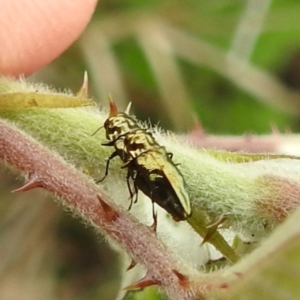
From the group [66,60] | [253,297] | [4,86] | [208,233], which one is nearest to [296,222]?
[253,297]

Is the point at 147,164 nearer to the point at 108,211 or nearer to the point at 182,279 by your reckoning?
the point at 108,211

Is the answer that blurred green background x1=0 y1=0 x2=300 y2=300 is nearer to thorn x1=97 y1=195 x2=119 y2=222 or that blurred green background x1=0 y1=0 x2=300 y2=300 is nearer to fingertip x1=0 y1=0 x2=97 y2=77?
fingertip x1=0 y1=0 x2=97 y2=77

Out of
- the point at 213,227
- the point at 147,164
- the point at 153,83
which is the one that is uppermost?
the point at 213,227

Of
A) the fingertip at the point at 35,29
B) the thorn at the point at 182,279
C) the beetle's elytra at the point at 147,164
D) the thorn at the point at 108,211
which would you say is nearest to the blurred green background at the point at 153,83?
the fingertip at the point at 35,29

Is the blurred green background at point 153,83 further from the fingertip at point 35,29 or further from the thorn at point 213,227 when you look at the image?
the thorn at point 213,227

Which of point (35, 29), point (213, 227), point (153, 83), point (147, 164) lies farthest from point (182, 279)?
point (153, 83)

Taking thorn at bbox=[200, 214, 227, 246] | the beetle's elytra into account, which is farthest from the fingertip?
thorn at bbox=[200, 214, 227, 246]
